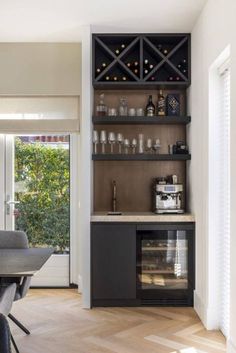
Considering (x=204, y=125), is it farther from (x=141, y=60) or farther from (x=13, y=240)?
(x=13, y=240)

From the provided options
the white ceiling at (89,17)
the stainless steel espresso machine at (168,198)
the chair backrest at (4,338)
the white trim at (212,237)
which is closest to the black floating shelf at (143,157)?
the stainless steel espresso machine at (168,198)

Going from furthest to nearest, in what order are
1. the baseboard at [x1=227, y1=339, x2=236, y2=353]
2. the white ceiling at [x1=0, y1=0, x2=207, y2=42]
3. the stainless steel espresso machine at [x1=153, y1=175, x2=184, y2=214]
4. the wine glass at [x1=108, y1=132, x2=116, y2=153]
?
1. the wine glass at [x1=108, y1=132, x2=116, y2=153]
2. the stainless steel espresso machine at [x1=153, y1=175, x2=184, y2=214]
3. the white ceiling at [x1=0, y1=0, x2=207, y2=42]
4. the baseboard at [x1=227, y1=339, x2=236, y2=353]

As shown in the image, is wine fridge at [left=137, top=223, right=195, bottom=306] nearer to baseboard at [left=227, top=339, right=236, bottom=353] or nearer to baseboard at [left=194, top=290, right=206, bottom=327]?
baseboard at [left=194, top=290, right=206, bottom=327]

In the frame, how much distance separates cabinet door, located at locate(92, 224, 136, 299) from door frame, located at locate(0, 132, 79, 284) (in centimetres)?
83

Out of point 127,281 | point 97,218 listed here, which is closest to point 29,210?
point 97,218

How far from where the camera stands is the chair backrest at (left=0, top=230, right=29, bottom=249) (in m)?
3.68

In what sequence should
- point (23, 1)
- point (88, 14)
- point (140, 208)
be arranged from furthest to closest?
1. point (140, 208)
2. point (88, 14)
3. point (23, 1)

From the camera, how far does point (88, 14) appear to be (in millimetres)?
4188

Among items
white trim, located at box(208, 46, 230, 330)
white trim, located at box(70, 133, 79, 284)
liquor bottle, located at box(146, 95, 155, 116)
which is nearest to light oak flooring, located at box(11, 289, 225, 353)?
white trim, located at box(208, 46, 230, 330)

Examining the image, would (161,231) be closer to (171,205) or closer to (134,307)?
(171,205)

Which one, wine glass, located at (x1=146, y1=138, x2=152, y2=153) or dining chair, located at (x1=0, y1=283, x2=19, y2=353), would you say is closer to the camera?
dining chair, located at (x1=0, y1=283, x2=19, y2=353)

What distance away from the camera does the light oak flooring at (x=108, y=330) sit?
134 inches

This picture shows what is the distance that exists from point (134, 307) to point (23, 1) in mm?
3071

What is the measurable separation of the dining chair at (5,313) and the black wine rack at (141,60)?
9.19 feet
